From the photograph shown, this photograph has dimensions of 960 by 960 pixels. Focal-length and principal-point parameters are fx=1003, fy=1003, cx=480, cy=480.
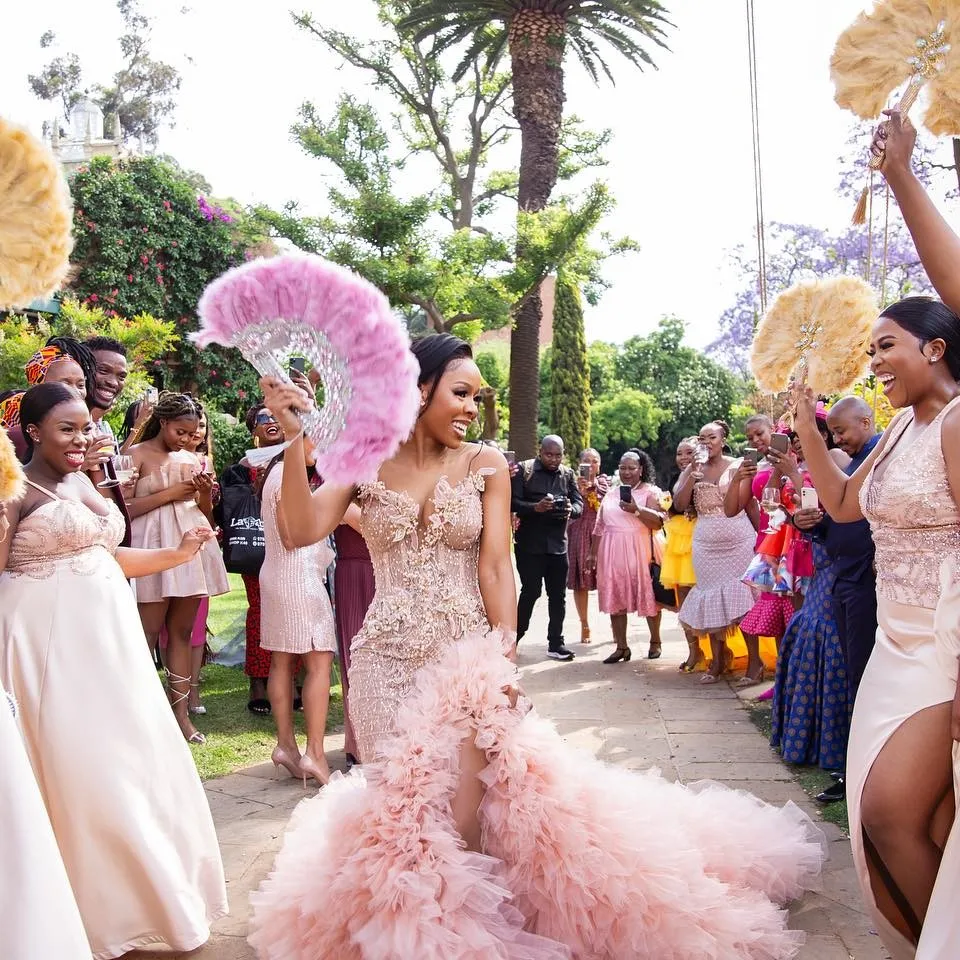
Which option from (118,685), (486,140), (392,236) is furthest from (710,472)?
(486,140)

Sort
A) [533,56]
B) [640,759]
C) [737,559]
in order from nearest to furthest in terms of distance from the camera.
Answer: [640,759]
[737,559]
[533,56]

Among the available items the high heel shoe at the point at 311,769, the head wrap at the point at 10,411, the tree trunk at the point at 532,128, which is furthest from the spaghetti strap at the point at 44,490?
the tree trunk at the point at 532,128

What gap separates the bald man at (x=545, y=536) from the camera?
33.6 ft

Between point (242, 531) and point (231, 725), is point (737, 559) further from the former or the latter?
point (231, 725)

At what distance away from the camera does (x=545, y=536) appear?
10344 mm

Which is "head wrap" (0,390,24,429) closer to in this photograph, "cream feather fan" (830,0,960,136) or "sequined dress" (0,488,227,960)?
"sequined dress" (0,488,227,960)

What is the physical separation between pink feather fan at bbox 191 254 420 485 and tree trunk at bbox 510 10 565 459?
52.8 ft

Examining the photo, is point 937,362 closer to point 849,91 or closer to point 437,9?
point 849,91

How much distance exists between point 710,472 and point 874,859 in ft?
19.7

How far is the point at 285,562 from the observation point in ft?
20.2

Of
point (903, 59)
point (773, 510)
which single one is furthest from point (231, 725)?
point (903, 59)

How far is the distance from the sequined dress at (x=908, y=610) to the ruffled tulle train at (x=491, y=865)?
2.03 feet

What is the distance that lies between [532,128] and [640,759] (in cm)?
1580

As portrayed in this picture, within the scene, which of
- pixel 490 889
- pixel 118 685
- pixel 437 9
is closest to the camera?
pixel 490 889
